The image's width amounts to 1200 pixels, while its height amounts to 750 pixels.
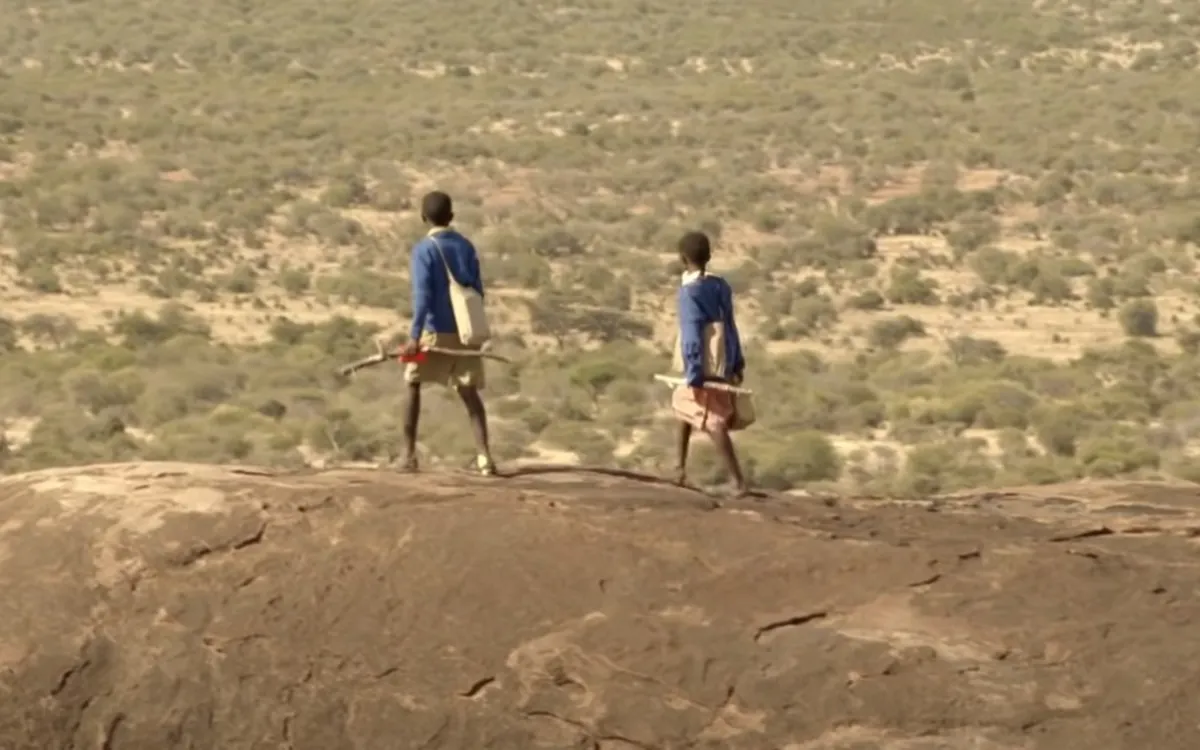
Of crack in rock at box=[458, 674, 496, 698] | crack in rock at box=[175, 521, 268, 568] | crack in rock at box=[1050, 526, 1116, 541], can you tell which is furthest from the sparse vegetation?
crack in rock at box=[458, 674, 496, 698]

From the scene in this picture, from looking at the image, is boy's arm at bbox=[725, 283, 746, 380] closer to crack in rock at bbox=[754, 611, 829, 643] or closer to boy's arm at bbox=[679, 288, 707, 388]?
boy's arm at bbox=[679, 288, 707, 388]

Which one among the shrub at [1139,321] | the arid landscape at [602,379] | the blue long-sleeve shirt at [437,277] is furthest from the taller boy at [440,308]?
the shrub at [1139,321]

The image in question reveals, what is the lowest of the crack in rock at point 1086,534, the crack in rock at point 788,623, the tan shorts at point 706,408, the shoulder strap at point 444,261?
the crack in rock at point 788,623

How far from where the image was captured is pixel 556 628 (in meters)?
6.49

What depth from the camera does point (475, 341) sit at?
7.95 metres

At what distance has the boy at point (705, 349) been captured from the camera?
798 cm

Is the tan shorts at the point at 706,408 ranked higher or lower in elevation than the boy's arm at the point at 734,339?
lower

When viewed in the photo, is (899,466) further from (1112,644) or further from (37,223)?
(37,223)

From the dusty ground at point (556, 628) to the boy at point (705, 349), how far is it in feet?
3.11

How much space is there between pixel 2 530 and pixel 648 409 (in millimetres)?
12635

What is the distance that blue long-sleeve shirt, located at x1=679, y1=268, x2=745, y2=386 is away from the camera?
7969 millimetres

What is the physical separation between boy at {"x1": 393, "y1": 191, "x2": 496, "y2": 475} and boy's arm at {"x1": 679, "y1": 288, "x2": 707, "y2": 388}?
A: 85cm

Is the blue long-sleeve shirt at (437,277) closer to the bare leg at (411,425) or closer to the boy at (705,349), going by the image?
the bare leg at (411,425)

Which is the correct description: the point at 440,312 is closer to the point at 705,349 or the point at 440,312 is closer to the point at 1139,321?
the point at 705,349
